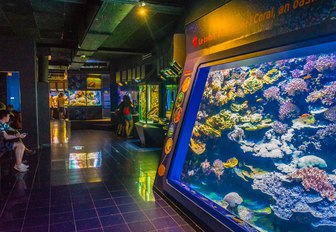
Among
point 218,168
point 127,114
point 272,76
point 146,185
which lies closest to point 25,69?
point 127,114

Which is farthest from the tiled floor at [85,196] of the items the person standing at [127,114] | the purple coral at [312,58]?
the person standing at [127,114]

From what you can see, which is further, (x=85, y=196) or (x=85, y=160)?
(x=85, y=160)

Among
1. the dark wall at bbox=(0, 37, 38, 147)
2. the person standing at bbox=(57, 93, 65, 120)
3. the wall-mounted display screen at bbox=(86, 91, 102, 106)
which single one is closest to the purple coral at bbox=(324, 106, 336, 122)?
the dark wall at bbox=(0, 37, 38, 147)

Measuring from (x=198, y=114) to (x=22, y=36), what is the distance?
5987 mm

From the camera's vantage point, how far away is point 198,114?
13.8ft

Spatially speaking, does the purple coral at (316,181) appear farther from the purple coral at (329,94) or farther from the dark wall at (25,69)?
the dark wall at (25,69)

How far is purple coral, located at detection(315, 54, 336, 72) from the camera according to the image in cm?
238

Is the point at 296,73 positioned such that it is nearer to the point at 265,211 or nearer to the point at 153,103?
the point at 265,211

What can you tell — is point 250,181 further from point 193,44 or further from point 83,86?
point 83,86

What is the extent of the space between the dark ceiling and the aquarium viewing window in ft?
6.60

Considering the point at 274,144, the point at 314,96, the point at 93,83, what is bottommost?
the point at 274,144

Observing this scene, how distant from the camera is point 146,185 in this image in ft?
15.6

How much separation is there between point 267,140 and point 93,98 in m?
14.2

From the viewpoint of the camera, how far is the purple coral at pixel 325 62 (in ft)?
7.82
